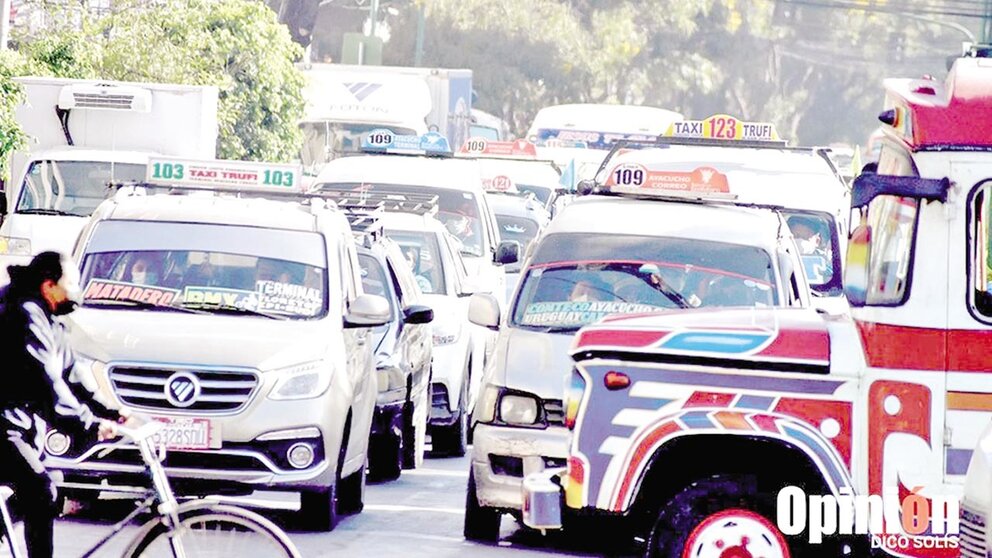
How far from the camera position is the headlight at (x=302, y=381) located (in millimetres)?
11555

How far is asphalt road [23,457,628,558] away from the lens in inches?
445

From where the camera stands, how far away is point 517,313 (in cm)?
1198

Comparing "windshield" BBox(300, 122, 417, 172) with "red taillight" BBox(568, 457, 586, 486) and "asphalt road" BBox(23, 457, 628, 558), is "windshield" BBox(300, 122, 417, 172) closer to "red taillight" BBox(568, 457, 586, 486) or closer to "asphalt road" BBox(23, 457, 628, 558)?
"asphalt road" BBox(23, 457, 628, 558)

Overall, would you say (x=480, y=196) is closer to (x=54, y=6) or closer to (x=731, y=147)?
(x=731, y=147)

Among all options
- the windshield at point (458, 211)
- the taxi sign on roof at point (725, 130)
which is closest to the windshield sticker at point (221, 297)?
the windshield at point (458, 211)

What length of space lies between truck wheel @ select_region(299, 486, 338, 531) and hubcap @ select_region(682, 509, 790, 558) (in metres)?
3.50

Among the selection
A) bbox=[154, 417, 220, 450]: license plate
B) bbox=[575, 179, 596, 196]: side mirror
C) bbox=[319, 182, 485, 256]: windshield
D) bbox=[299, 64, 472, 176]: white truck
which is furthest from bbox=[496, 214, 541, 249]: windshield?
bbox=[154, 417, 220, 450]: license plate

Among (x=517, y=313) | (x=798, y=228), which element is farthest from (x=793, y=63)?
(x=517, y=313)

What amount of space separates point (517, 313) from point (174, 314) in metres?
1.87

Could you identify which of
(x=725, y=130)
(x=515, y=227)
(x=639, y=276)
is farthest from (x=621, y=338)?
(x=515, y=227)

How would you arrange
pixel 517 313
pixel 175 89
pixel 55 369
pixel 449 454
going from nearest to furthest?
1. pixel 55 369
2. pixel 517 313
3. pixel 449 454
4. pixel 175 89

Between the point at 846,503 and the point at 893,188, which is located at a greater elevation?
the point at 893,188

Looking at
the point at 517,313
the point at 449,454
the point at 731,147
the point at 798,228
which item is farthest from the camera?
the point at 731,147

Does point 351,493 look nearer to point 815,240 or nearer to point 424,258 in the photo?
point 424,258
